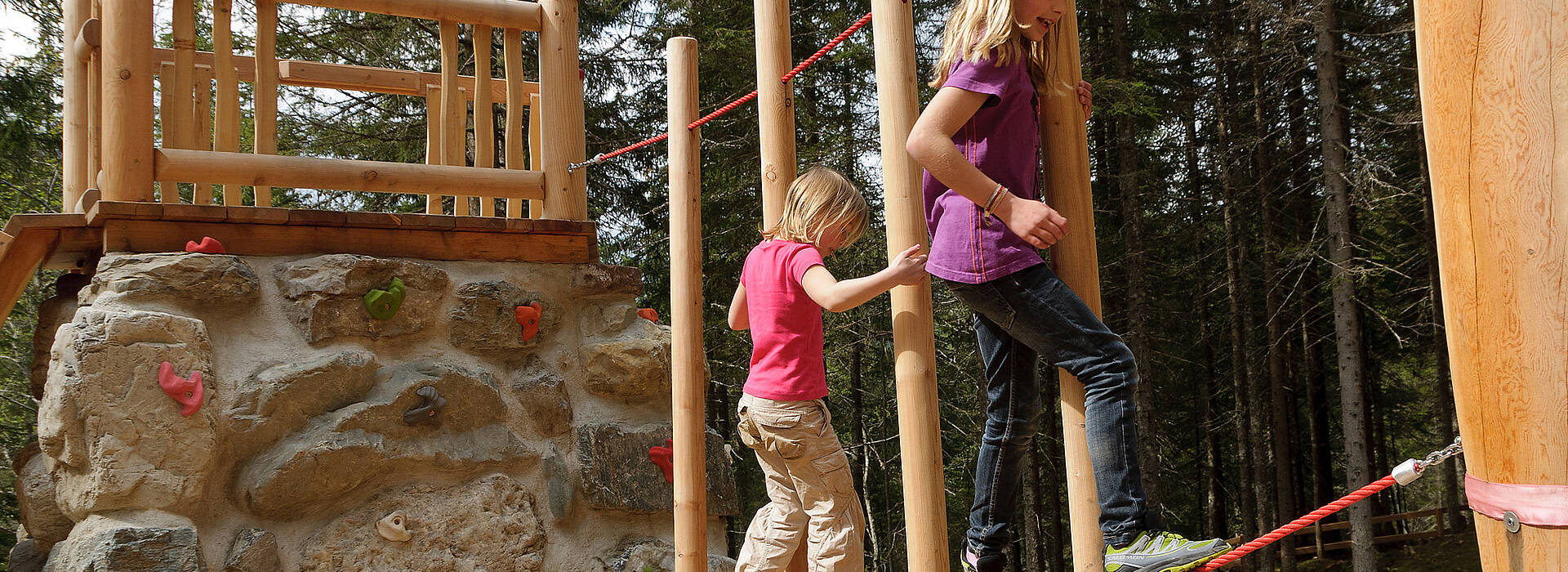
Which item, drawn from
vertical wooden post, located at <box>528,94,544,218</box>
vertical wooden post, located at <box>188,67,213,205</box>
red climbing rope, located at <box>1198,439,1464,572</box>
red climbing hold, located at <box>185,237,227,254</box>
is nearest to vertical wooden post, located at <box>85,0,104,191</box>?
vertical wooden post, located at <box>188,67,213,205</box>

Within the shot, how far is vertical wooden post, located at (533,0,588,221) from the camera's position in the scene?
16.2ft

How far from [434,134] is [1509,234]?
17.3ft

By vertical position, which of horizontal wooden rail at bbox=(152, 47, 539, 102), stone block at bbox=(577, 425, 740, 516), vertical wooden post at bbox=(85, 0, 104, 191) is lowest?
stone block at bbox=(577, 425, 740, 516)

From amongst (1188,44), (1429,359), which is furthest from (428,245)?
(1429,359)

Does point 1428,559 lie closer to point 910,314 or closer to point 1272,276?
point 1272,276

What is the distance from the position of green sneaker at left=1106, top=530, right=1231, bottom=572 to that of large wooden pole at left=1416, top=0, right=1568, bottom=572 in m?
0.61

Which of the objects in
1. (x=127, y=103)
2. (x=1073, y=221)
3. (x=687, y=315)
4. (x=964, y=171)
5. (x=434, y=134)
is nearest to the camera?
(x=964, y=171)

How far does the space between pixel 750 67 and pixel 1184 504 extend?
1555cm

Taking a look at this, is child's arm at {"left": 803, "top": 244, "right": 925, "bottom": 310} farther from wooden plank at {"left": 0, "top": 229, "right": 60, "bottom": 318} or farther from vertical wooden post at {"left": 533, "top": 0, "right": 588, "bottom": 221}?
wooden plank at {"left": 0, "top": 229, "right": 60, "bottom": 318}

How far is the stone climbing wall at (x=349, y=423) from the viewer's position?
3.68 meters

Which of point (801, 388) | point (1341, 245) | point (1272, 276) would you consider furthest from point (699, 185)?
point (1272, 276)

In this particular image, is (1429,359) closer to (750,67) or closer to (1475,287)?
(750,67)

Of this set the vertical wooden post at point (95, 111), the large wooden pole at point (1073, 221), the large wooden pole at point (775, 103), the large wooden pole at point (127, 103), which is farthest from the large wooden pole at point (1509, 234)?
the vertical wooden post at point (95, 111)

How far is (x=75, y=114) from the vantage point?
196 inches
